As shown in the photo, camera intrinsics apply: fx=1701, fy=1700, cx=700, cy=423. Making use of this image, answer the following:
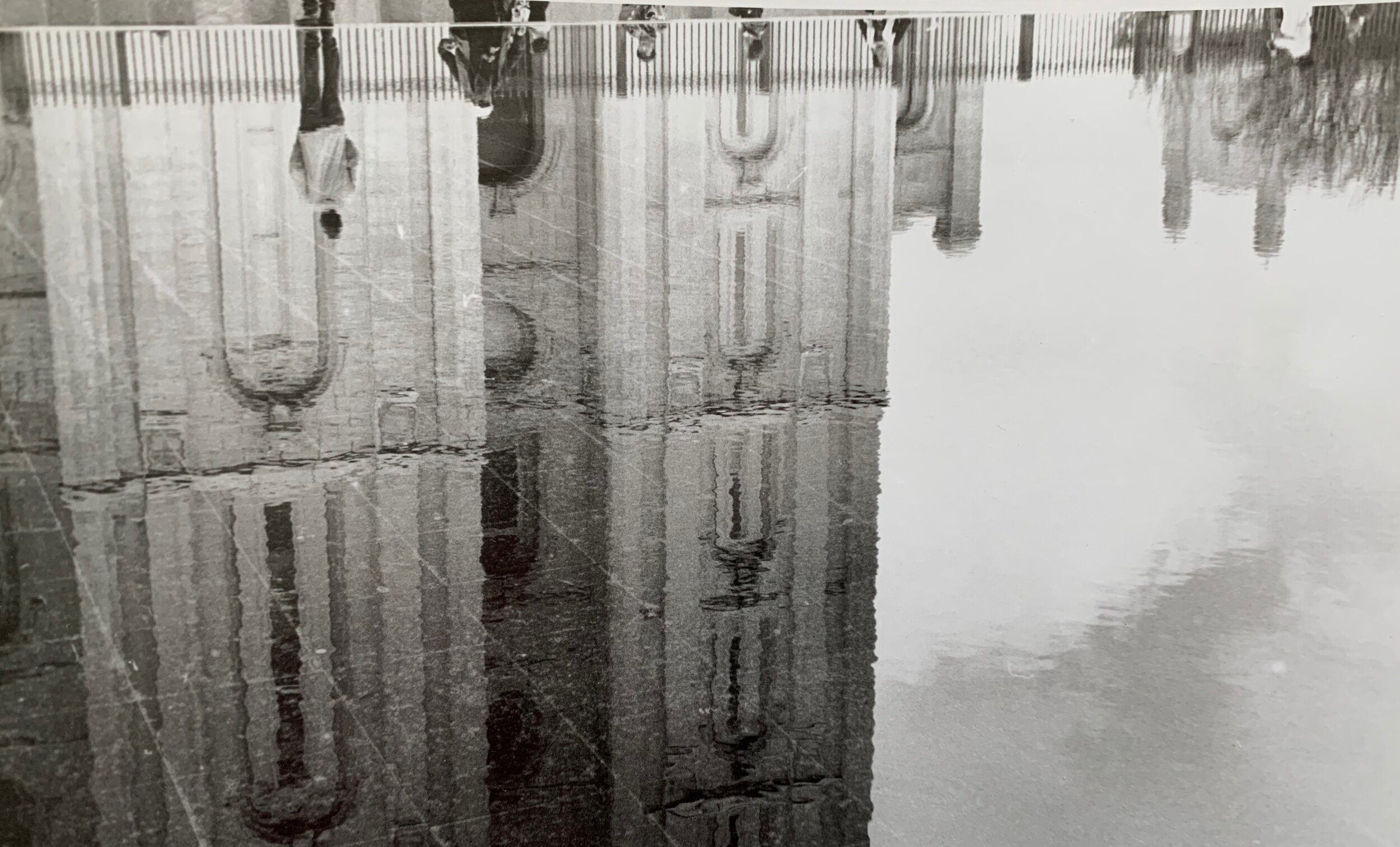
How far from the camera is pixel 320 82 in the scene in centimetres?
2272

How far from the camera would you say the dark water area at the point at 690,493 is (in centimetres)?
614

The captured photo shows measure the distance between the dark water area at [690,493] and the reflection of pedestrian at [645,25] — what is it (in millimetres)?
8389

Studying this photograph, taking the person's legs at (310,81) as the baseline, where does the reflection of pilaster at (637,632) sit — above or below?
below

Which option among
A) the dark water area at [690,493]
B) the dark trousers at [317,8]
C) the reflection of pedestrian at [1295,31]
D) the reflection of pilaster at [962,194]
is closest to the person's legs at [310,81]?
the dark water area at [690,493]

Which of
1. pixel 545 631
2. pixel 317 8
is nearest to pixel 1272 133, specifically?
pixel 545 631

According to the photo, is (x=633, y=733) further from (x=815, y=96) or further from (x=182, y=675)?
(x=815, y=96)

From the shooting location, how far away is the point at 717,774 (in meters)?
6.19

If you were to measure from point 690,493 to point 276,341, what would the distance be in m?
3.74

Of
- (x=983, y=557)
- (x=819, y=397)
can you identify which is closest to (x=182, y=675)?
(x=983, y=557)

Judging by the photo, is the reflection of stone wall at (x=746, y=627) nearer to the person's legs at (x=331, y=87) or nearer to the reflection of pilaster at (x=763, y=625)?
the reflection of pilaster at (x=763, y=625)

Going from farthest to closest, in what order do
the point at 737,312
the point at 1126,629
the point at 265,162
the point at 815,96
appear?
the point at 815,96
the point at 265,162
the point at 737,312
the point at 1126,629

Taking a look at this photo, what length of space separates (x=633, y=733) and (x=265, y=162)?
12.5 m

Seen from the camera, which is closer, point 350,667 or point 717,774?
point 717,774

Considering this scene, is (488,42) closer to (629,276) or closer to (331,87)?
(331,87)
